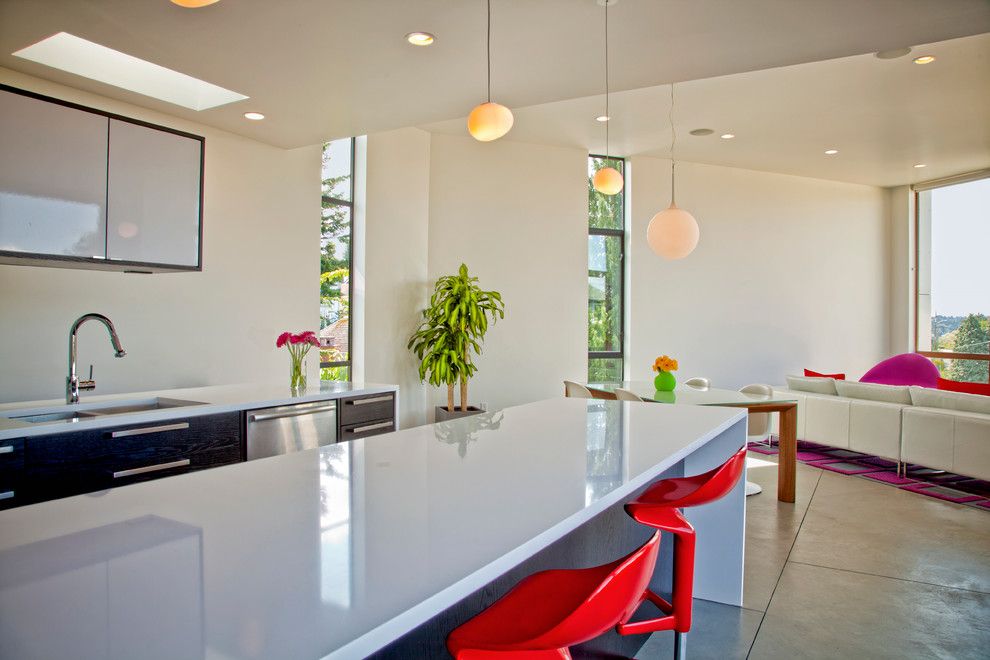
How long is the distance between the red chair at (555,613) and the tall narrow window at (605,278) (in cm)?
615

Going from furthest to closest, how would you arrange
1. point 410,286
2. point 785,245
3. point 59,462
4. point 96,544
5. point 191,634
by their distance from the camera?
1. point 785,245
2. point 410,286
3. point 59,462
4. point 96,544
5. point 191,634

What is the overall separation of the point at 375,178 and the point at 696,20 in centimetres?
343

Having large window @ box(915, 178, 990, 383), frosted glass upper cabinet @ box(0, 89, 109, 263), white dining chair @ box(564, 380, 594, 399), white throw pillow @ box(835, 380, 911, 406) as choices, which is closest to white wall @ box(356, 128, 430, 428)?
white dining chair @ box(564, 380, 594, 399)

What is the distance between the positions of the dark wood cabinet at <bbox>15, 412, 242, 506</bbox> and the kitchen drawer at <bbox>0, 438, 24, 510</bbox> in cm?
2

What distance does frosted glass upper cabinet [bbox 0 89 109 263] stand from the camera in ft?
8.66

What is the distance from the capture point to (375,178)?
5.59 meters

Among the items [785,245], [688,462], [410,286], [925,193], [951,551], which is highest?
[925,193]

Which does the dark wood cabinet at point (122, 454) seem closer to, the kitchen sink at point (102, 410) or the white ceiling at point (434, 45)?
the kitchen sink at point (102, 410)

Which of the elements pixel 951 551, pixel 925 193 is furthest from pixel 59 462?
pixel 925 193

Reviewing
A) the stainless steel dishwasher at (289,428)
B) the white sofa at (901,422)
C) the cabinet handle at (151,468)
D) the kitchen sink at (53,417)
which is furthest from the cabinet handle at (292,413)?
the white sofa at (901,422)

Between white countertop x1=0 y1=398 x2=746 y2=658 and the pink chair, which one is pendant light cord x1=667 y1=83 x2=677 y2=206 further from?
white countertop x1=0 y1=398 x2=746 y2=658

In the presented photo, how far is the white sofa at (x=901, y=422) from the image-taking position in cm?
466

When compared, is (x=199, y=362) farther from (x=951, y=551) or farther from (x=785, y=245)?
(x=785, y=245)

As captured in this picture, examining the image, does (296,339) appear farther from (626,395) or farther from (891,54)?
(891,54)
